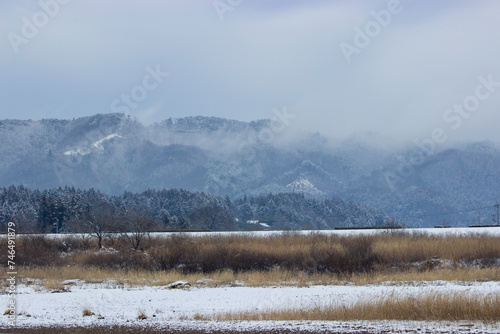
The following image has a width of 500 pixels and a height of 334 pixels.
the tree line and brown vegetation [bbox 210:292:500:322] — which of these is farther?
the tree line

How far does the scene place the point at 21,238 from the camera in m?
47.2

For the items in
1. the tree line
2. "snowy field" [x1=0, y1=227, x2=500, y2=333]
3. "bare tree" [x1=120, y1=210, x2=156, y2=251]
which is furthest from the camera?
the tree line

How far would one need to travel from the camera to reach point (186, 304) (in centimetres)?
1950

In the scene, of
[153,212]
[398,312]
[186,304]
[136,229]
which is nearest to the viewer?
[398,312]

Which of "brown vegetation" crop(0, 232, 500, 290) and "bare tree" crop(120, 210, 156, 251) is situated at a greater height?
"bare tree" crop(120, 210, 156, 251)

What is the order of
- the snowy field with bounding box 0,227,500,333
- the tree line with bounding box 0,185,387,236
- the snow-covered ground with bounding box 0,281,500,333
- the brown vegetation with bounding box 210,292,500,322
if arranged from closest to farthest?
the snowy field with bounding box 0,227,500,333 < the snow-covered ground with bounding box 0,281,500,333 < the brown vegetation with bounding box 210,292,500,322 < the tree line with bounding box 0,185,387,236

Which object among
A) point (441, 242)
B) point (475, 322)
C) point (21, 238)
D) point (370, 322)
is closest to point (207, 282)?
point (370, 322)

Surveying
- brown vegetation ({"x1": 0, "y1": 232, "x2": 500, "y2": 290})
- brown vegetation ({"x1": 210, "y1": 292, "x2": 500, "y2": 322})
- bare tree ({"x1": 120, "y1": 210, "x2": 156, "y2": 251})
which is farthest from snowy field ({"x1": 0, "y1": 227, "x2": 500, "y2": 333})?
bare tree ({"x1": 120, "y1": 210, "x2": 156, "y2": 251})

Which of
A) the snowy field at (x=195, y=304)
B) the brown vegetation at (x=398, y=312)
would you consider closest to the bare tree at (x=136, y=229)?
the snowy field at (x=195, y=304)

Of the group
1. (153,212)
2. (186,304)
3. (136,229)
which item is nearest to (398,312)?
(186,304)

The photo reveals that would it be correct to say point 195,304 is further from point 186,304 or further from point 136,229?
point 136,229

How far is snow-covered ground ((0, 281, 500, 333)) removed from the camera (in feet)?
47.5

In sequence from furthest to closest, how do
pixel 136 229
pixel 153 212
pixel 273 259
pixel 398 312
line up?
1. pixel 153 212
2. pixel 136 229
3. pixel 273 259
4. pixel 398 312

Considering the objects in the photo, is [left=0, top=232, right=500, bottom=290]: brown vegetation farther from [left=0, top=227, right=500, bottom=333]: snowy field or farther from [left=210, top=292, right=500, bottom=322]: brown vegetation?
[left=210, top=292, right=500, bottom=322]: brown vegetation
